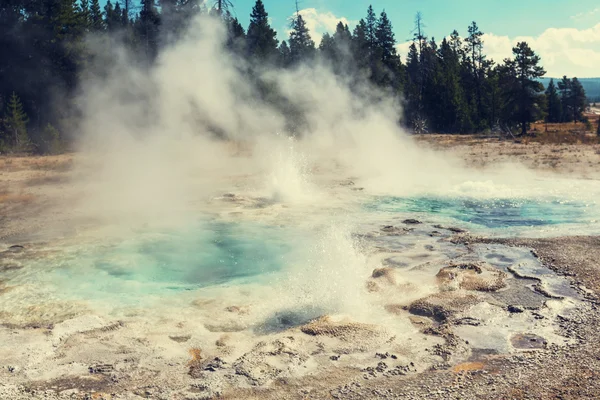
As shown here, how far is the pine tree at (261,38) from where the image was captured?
80.7 feet

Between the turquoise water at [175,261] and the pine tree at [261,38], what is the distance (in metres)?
15.8

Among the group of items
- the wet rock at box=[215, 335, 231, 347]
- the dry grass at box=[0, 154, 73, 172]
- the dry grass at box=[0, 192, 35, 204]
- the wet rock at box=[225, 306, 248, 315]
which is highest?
the dry grass at box=[0, 154, 73, 172]

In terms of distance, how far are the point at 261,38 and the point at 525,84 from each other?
1596cm

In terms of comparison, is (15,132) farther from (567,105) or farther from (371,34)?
(567,105)

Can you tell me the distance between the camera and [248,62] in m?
23.4

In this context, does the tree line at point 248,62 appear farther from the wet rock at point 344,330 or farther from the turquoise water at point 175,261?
the wet rock at point 344,330

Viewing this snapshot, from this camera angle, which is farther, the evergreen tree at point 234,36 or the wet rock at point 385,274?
the evergreen tree at point 234,36

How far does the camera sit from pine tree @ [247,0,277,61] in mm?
24594

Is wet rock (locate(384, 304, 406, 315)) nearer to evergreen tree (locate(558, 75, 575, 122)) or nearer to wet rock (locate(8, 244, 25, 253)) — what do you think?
wet rock (locate(8, 244, 25, 253))

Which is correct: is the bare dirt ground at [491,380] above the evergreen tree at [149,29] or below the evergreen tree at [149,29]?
below

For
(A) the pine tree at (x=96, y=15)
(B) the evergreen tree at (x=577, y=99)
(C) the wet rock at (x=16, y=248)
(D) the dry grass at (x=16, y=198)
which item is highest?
(A) the pine tree at (x=96, y=15)

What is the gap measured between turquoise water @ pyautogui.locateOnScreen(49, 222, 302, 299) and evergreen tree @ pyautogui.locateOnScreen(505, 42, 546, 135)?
992 inches

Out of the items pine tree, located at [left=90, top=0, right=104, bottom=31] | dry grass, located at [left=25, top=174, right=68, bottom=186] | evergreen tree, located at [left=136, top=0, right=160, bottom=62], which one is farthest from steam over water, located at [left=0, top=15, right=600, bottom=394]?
pine tree, located at [left=90, top=0, right=104, bottom=31]

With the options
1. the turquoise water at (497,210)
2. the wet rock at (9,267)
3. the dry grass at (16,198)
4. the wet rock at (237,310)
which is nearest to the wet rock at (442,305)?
the wet rock at (237,310)
